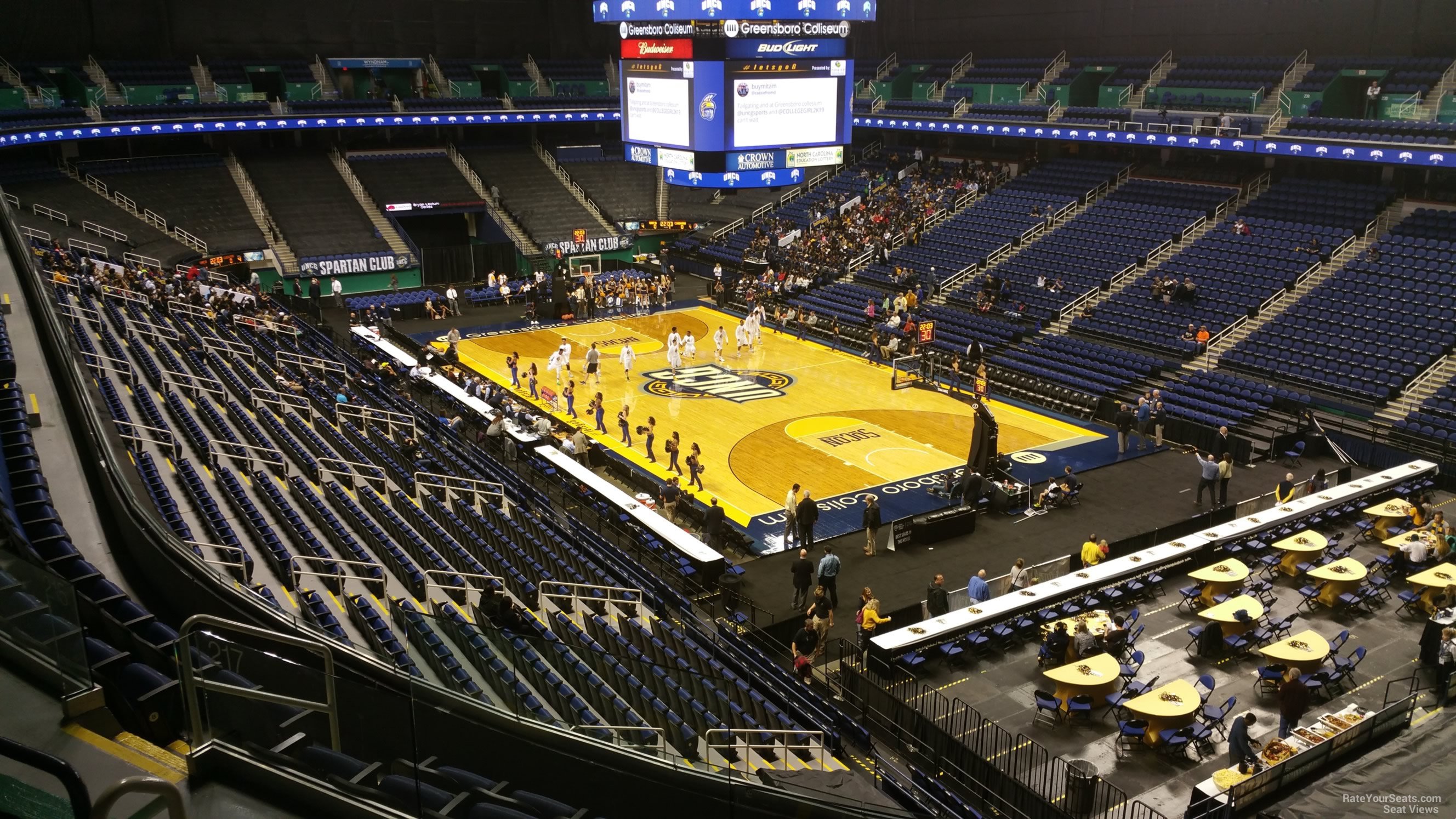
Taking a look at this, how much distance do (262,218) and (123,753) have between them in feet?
140

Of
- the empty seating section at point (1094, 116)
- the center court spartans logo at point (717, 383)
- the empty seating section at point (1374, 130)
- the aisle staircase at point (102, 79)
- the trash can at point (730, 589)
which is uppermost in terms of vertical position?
the aisle staircase at point (102, 79)

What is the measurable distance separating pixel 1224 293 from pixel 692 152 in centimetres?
1710

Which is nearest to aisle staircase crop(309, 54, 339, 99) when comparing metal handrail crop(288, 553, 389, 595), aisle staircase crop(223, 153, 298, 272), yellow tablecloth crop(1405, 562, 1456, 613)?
aisle staircase crop(223, 153, 298, 272)

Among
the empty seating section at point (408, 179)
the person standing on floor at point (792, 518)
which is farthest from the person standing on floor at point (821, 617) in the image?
the empty seating section at point (408, 179)

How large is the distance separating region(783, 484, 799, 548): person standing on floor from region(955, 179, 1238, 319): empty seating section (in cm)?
1710

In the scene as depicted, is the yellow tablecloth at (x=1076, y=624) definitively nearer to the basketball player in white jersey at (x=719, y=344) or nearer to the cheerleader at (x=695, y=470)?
the cheerleader at (x=695, y=470)

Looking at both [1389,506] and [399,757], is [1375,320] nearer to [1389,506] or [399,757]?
[1389,506]

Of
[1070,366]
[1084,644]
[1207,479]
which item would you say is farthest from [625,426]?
[1070,366]

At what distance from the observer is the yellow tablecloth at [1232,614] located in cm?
1575

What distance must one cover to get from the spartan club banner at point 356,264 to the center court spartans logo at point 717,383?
54.7 ft

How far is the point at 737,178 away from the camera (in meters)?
25.6

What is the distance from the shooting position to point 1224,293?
104 feet

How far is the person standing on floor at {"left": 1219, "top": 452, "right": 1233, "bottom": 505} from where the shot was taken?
21.2 metres

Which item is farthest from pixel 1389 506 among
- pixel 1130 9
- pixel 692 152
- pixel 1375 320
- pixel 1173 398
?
pixel 1130 9
